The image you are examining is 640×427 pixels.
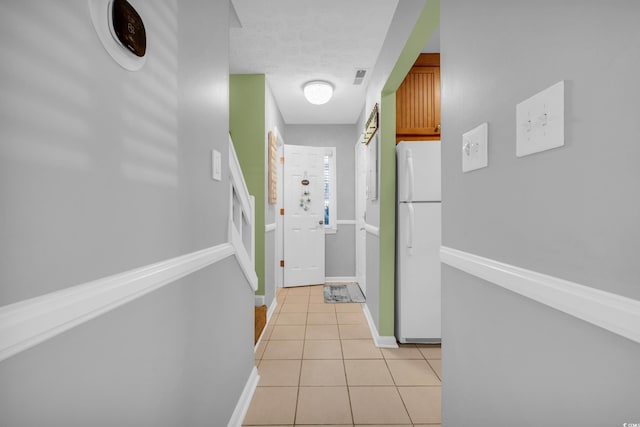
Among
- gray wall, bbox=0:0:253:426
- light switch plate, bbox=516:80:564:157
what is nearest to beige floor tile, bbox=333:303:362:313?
gray wall, bbox=0:0:253:426

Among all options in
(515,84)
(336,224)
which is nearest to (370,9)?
(515,84)

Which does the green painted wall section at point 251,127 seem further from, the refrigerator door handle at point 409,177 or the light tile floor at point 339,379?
the refrigerator door handle at point 409,177

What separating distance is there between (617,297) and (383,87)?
7.46 feet

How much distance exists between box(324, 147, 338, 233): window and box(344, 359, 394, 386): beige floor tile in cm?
273

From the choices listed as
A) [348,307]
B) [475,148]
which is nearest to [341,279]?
[348,307]

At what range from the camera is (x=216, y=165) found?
1350 mm

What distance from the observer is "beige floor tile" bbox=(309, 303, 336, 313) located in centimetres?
342

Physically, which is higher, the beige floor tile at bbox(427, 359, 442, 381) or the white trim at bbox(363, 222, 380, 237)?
the white trim at bbox(363, 222, 380, 237)

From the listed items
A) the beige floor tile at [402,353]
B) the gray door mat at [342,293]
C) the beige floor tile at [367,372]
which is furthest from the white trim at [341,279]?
the beige floor tile at [367,372]

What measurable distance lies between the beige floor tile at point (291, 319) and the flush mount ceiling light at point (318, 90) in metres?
2.39

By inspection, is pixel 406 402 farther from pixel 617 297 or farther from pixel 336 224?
pixel 336 224

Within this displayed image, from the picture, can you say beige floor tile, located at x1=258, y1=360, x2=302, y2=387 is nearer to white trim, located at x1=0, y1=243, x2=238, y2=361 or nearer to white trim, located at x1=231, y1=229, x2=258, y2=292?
white trim, located at x1=231, y1=229, x2=258, y2=292

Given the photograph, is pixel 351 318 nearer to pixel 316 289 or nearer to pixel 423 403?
pixel 316 289

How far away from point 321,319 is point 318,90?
2482 millimetres
